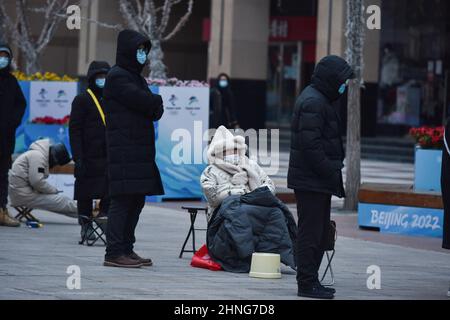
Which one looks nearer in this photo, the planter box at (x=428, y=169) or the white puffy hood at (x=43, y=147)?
the white puffy hood at (x=43, y=147)

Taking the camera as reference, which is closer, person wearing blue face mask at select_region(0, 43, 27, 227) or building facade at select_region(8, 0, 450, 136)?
person wearing blue face mask at select_region(0, 43, 27, 227)

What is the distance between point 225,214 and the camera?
35.9ft

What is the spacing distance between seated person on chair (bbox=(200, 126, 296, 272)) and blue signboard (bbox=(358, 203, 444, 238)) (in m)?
3.94

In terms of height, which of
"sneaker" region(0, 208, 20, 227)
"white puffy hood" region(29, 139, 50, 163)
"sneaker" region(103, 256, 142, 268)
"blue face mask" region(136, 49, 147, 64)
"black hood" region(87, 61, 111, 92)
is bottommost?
"sneaker" region(0, 208, 20, 227)

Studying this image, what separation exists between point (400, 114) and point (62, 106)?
15205 mm

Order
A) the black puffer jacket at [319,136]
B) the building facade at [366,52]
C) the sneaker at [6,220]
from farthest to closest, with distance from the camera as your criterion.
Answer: the building facade at [366,52] → the sneaker at [6,220] → the black puffer jacket at [319,136]

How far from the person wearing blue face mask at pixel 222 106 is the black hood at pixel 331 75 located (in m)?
14.7

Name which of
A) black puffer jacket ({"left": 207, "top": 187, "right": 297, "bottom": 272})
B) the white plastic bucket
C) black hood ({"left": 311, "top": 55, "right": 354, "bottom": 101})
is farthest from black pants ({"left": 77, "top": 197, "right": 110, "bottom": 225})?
black hood ({"left": 311, "top": 55, "right": 354, "bottom": 101})

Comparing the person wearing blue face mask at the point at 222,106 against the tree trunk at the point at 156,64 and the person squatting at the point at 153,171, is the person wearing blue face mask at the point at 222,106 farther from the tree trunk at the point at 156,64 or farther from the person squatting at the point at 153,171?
the person squatting at the point at 153,171

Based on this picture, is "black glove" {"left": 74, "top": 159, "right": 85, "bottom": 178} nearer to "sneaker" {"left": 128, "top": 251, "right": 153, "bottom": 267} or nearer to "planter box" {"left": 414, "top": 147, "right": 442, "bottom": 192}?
"sneaker" {"left": 128, "top": 251, "right": 153, "bottom": 267}

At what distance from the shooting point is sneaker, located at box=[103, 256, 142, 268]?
10.6 metres

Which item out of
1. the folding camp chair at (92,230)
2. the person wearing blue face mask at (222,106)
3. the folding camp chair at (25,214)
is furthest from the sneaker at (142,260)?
the person wearing blue face mask at (222,106)

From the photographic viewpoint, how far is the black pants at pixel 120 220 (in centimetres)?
1061
